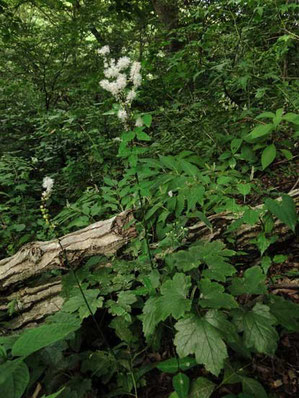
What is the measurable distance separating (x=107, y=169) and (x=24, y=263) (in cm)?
179

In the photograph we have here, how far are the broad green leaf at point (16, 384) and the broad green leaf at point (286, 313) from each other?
0.98m

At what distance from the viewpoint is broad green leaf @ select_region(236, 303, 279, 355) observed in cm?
103

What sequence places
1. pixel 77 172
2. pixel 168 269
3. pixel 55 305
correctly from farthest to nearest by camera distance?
1. pixel 77 172
2. pixel 55 305
3. pixel 168 269

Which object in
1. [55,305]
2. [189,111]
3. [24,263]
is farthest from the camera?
[189,111]

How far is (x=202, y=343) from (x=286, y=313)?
1.41 feet

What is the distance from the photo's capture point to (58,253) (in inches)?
73.8

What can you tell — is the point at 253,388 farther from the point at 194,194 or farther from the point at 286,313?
the point at 194,194

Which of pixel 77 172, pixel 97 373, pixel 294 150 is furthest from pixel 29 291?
Answer: pixel 294 150

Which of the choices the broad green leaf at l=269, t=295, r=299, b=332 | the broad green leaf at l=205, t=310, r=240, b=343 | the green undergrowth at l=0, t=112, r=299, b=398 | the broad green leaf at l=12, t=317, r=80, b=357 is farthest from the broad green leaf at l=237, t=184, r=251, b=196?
the broad green leaf at l=12, t=317, r=80, b=357

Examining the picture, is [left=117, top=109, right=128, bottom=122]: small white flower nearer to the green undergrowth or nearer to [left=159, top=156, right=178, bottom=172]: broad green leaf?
the green undergrowth

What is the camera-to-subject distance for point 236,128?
9.80 ft

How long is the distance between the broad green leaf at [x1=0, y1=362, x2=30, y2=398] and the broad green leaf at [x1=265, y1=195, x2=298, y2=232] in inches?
48.6

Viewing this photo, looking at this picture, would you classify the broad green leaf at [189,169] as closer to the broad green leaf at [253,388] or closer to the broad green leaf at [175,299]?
the broad green leaf at [175,299]

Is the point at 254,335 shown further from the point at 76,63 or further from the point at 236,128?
the point at 76,63
